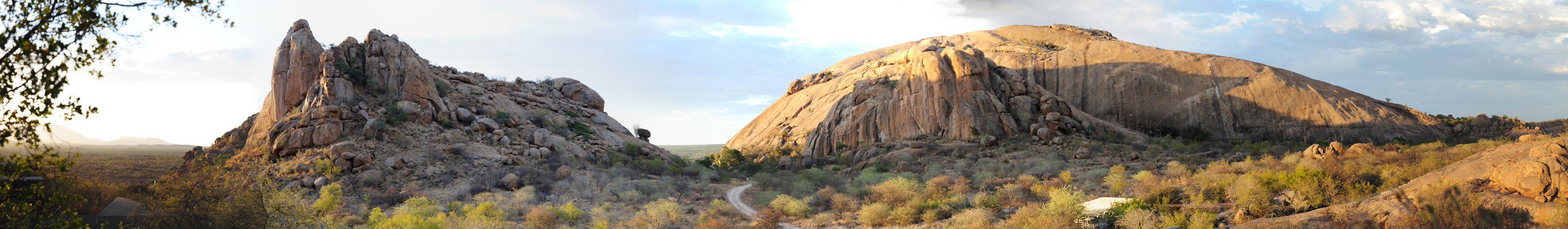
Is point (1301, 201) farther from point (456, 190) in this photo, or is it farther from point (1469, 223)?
point (456, 190)

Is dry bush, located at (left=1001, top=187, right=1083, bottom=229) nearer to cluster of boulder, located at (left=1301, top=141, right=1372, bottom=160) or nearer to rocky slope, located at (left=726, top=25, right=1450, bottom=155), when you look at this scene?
cluster of boulder, located at (left=1301, top=141, right=1372, bottom=160)

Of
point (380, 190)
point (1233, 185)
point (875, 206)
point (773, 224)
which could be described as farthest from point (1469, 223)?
point (380, 190)

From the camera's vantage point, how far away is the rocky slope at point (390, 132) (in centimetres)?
2181

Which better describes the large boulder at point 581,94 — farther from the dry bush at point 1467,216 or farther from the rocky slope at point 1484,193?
the dry bush at point 1467,216

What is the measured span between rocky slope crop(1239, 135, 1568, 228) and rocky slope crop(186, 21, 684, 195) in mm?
21557

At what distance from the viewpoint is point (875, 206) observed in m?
15.8

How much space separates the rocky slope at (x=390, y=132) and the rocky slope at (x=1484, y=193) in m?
21.6

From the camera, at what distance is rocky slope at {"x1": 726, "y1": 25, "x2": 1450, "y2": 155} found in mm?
32062

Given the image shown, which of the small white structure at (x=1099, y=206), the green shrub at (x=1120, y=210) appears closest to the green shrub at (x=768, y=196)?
the small white structure at (x=1099, y=206)

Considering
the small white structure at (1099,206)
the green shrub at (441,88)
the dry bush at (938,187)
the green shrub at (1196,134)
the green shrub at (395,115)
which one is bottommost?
the small white structure at (1099,206)

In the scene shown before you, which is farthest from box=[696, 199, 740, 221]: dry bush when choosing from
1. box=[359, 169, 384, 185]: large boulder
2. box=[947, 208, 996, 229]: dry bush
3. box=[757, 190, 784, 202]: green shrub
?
box=[359, 169, 384, 185]: large boulder

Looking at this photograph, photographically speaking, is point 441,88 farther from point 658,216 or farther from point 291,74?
point 658,216

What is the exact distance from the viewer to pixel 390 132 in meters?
24.4

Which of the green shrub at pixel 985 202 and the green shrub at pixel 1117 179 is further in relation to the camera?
the green shrub at pixel 1117 179
